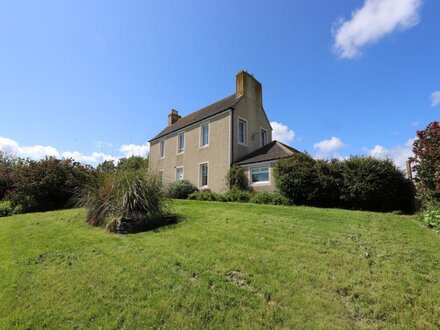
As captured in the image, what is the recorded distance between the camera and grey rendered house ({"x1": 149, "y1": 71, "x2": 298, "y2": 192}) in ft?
Result: 53.4

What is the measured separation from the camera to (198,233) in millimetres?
A: 6207

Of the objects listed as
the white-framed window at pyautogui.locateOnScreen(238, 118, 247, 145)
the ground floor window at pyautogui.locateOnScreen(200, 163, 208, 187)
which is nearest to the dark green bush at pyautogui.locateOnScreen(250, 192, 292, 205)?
the white-framed window at pyautogui.locateOnScreen(238, 118, 247, 145)

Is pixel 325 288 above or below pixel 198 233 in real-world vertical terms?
below

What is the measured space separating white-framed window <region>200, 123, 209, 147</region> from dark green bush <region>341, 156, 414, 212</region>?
10526 millimetres

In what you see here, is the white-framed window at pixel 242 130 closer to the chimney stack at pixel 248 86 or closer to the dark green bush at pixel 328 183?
the chimney stack at pixel 248 86

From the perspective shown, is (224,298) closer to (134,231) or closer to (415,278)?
(415,278)

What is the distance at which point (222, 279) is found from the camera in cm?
390

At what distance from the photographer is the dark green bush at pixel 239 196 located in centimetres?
1476

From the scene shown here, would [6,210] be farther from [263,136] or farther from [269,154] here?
[263,136]

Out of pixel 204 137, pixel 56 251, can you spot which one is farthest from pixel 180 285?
pixel 204 137

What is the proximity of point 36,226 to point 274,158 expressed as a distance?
11.7 meters

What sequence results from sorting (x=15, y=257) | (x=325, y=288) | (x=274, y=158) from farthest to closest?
(x=274, y=158)
(x=15, y=257)
(x=325, y=288)

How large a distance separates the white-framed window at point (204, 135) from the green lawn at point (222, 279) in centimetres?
1360

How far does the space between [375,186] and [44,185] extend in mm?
15872
